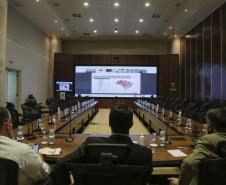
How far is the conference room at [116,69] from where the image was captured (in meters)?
4.38

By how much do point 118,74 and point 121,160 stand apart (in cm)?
1647

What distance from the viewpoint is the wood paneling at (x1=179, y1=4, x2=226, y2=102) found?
10484 millimetres

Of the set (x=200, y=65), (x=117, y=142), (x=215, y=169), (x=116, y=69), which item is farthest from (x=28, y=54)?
(x=215, y=169)

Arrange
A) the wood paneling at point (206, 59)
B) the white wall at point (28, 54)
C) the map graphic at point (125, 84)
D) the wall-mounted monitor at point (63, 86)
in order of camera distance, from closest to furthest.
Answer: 1. the wood paneling at point (206, 59)
2. the white wall at point (28, 54)
3. the wall-mounted monitor at point (63, 86)
4. the map graphic at point (125, 84)

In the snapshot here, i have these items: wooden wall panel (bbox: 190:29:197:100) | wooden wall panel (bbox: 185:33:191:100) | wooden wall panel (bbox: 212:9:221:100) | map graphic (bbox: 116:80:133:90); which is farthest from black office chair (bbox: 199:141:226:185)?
map graphic (bbox: 116:80:133:90)

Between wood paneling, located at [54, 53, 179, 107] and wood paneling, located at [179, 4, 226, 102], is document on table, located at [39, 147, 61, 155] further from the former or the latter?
wood paneling, located at [54, 53, 179, 107]

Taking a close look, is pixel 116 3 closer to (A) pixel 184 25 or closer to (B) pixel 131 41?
(A) pixel 184 25

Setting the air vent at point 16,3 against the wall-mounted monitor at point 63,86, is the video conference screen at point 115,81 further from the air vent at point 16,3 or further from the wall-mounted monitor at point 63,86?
the air vent at point 16,3

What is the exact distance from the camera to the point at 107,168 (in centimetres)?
145

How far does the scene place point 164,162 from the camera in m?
2.55

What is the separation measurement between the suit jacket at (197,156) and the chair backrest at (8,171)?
3.60 feet

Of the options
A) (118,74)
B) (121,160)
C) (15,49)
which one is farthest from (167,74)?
(121,160)

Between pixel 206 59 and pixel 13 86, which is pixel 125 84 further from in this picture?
pixel 13 86

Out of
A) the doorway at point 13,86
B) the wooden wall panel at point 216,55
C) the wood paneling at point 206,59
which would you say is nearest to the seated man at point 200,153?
the wood paneling at point 206,59
